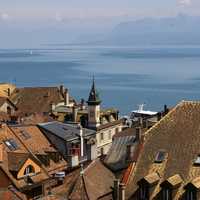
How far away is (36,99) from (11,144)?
51.0m

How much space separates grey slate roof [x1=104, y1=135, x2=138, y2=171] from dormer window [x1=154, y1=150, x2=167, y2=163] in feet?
12.2

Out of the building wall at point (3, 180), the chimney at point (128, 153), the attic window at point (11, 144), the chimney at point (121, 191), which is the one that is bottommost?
the building wall at point (3, 180)

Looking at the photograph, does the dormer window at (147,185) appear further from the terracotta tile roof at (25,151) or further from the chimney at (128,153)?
the terracotta tile roof at (25,151)

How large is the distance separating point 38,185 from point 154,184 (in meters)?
14.7

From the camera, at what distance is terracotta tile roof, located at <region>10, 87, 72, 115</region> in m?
102

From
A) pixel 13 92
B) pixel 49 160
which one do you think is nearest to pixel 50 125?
pixel 49 160

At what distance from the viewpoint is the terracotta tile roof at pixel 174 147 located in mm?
38656

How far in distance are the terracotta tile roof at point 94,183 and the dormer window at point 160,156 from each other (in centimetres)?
447

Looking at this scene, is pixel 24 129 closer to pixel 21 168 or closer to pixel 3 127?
pixel 3 127

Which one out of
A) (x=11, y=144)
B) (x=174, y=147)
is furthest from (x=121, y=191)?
(x=11, y=144)

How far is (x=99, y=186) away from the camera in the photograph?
4316 centimetres

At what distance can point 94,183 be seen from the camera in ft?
141

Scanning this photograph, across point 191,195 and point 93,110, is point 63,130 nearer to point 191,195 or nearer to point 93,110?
point 93,110

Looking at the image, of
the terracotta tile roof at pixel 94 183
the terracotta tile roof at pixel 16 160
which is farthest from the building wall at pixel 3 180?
the terracotta tile roof at pixel 94 183
